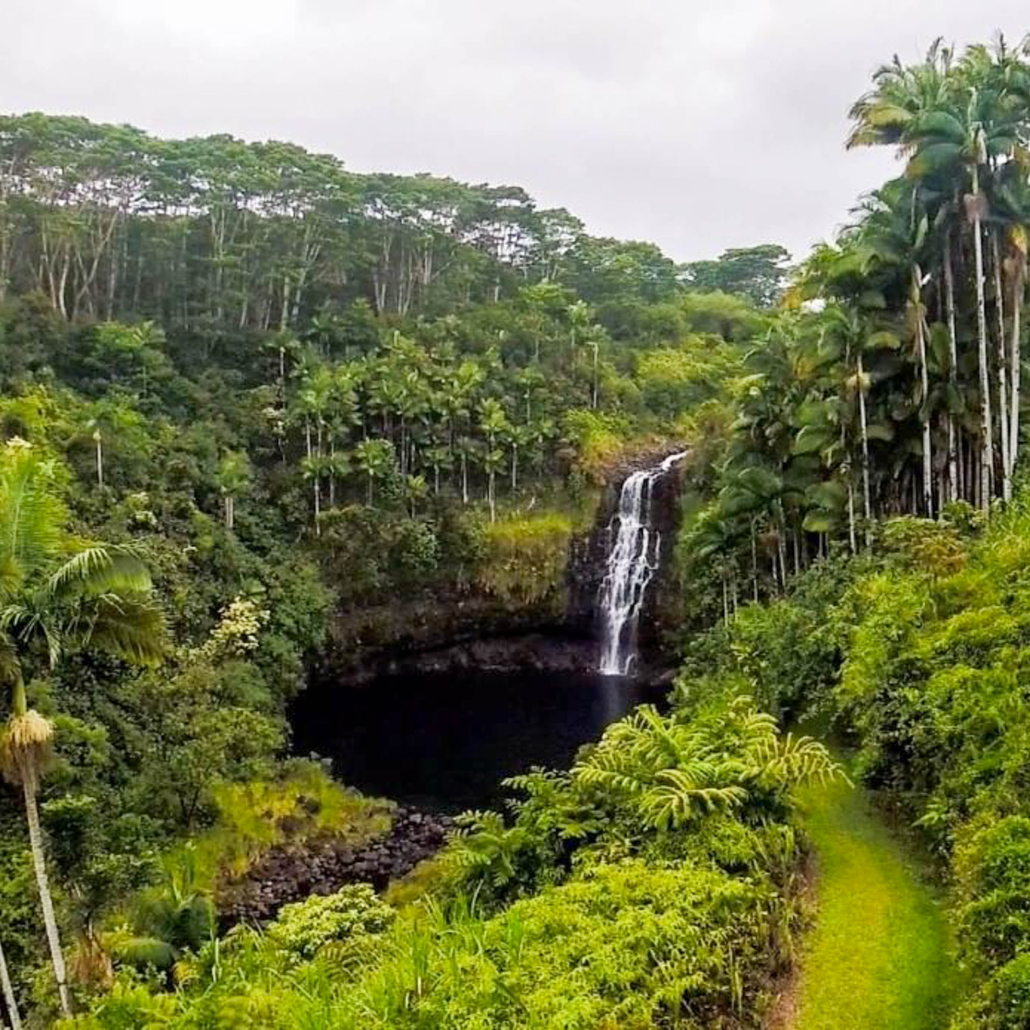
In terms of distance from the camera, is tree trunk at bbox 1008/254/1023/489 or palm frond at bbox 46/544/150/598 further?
tree trunk at bbox 1008/254/1023/489

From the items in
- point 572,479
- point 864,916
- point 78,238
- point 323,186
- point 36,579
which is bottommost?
point 864,916

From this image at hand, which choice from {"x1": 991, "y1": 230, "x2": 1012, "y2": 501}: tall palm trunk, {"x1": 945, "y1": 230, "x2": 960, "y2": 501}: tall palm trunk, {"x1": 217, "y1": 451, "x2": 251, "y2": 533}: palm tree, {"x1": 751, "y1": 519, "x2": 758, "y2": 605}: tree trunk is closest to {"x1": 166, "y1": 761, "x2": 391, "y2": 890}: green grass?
{"x1": 217, "y1": 451, "x2": 251, "y2": 533}: palm tree

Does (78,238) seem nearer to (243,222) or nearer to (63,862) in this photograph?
(243,222)

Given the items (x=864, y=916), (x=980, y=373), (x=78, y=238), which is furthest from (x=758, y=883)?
(x=78, y=238)

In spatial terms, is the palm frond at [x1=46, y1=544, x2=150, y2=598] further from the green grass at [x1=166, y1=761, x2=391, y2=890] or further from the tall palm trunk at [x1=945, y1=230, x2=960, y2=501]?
the tall palm trunk at [x1=945, y1=230, x2=960, y2=501]

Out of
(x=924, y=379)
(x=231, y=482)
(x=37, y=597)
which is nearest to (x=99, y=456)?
(x=231, y=482)

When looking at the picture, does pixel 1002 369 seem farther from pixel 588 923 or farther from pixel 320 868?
pixel 320 868
